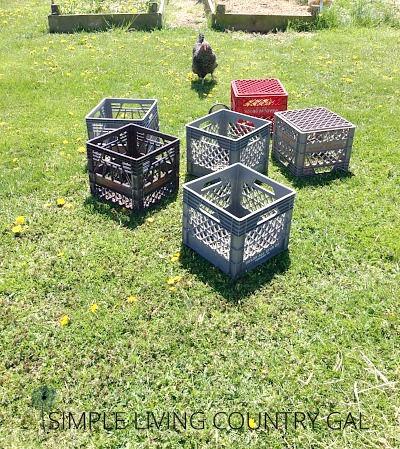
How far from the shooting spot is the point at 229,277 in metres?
4.04

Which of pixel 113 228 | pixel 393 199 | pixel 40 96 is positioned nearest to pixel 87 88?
pixel 40 96

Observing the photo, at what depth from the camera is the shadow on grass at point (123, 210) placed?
476cm

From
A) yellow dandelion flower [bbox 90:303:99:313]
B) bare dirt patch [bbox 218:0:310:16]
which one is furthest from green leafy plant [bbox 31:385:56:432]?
bare dirt patch [bbox 218:0:310:16]

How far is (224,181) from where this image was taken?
459 centimetres

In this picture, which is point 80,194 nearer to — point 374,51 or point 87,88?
point 87,88

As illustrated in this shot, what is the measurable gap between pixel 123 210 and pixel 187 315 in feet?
5.41

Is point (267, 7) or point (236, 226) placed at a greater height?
point (267, 7)

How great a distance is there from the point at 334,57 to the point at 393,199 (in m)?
5.45

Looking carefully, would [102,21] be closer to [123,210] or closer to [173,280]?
[123,210]

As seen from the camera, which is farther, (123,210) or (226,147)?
(226,147)

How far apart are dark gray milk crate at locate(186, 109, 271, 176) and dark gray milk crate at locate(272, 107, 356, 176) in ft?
1.02

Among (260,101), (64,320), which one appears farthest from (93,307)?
(260,101)

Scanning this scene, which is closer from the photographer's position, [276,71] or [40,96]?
[40,96]

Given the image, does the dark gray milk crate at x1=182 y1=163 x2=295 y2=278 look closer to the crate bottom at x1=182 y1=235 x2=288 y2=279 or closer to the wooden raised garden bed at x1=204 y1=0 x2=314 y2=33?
the crate bottom at x1=182 y1=235 x2=288 y2=279
